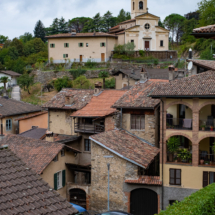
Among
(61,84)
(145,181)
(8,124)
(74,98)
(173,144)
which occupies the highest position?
(61,84)

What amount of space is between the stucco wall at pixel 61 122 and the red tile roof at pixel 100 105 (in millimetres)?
1844

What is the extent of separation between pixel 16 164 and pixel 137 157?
1745cm

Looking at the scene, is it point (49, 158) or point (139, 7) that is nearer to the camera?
point (49, 158)

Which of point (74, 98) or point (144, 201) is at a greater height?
point (74, 98)

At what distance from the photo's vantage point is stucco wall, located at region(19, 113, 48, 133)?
143ft

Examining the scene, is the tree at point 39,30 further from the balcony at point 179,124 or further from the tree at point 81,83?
the balcony at point 179,124

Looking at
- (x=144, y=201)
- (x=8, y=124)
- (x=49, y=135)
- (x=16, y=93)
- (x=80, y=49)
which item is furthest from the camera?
(x=80, y=49)

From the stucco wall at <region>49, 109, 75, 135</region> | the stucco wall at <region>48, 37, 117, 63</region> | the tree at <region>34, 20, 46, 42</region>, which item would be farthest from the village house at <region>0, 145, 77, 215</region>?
the tree at <region>34, 20, 46, 42</region>

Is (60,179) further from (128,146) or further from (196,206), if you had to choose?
(196,206)

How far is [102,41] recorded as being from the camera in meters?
72.8

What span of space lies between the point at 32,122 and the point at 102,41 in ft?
109

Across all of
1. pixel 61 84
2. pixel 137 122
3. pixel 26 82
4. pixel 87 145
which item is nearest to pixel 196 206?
pixel 137 122

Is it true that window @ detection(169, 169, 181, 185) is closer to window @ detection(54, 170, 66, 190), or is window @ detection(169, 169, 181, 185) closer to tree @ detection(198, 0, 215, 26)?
window @ detection(54, 170, 66, 190)

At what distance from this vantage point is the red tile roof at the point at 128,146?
25959 mm
